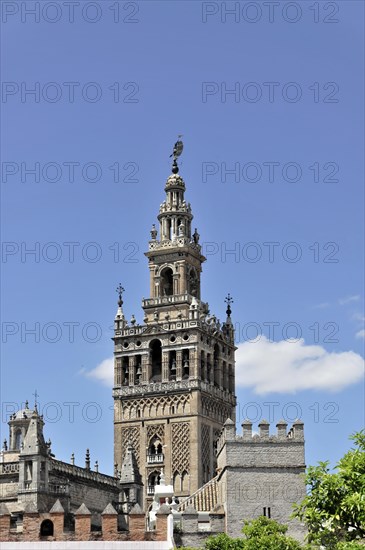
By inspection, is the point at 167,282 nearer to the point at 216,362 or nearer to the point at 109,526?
the point at 216,362

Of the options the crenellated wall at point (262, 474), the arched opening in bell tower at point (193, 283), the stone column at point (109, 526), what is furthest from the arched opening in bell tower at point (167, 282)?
the stone column at point (109, 526)

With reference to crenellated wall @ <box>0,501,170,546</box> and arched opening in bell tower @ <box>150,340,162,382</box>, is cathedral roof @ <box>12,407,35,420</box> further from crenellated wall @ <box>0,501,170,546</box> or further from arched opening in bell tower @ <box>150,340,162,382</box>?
crenellated wall @ <box>0,501,170,546</box>

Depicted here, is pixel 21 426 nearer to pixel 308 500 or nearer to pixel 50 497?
pixel 50 497

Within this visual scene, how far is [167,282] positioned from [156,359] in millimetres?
7440

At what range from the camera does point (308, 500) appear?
5184 cm

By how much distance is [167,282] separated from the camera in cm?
10831

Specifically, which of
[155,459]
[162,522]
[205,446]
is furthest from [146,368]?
[162,522]

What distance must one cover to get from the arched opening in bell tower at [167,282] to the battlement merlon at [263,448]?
1634 inches

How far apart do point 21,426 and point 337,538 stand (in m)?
44.4

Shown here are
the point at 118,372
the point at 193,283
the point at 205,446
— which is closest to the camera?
the point at 205,446

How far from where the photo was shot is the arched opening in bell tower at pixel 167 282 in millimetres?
107562

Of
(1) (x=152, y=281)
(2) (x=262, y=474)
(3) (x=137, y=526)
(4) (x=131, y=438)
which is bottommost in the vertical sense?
(3) (x=137, y=526)

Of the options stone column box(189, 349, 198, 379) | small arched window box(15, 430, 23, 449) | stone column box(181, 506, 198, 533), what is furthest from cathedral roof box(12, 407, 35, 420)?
stone column box(181, 506, 198, 533)

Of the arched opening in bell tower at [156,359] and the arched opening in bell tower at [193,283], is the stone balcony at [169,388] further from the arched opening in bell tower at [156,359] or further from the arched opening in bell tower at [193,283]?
the arched opening in bell tower at [193,283]
